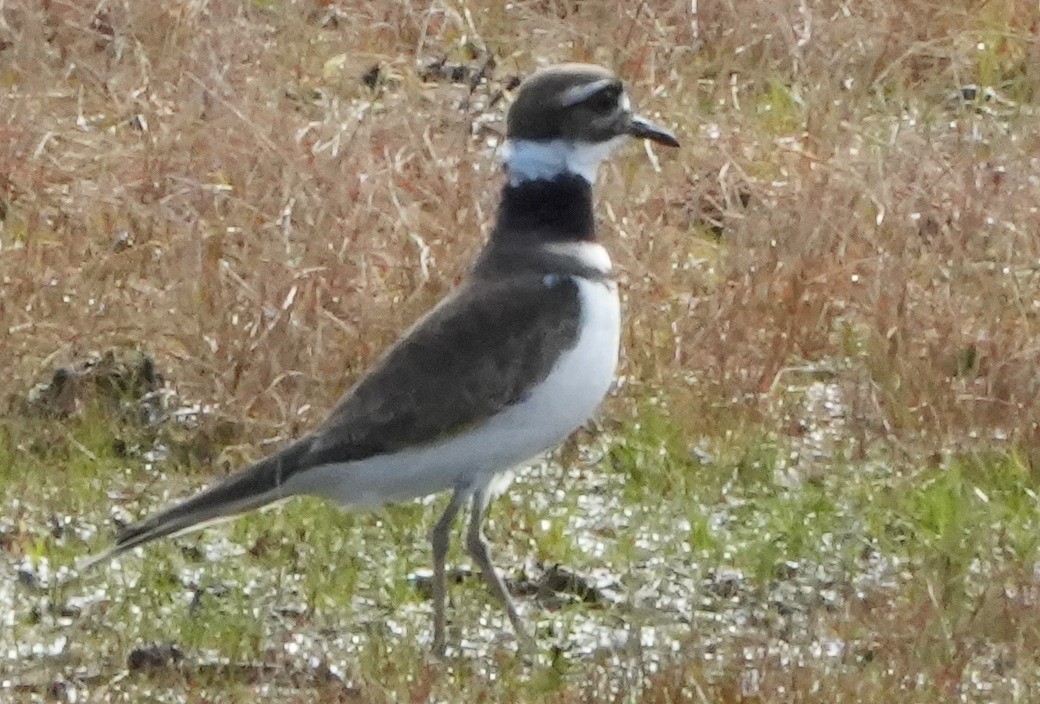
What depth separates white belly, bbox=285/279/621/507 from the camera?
5.50 metres

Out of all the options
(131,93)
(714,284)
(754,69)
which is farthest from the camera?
(754,69)

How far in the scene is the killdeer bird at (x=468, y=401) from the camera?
18.0 ft

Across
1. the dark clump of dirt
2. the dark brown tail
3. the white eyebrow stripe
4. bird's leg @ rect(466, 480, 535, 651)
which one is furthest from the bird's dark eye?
the dark clump of dirt

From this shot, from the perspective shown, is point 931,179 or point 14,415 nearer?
point 14,415

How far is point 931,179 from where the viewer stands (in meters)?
8.23

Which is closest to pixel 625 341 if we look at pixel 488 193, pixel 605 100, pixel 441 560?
pixel 488 193

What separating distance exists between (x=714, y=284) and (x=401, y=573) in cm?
214

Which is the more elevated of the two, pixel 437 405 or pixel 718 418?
pixel 437 405

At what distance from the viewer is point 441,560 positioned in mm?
5633

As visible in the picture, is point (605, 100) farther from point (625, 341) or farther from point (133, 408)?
point (133, 408)

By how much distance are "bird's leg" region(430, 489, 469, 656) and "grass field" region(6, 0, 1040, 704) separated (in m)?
0.11

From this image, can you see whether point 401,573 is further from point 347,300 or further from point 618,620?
point 347,300

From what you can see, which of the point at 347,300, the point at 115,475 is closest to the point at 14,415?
the point at 115,475

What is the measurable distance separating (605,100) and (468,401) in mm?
846
